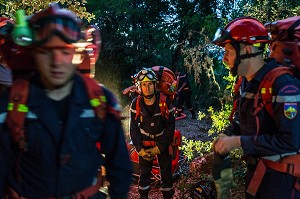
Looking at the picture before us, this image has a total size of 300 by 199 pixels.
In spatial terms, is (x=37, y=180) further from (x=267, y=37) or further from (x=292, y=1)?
(x=292, y=1)

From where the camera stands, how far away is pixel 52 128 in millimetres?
2244

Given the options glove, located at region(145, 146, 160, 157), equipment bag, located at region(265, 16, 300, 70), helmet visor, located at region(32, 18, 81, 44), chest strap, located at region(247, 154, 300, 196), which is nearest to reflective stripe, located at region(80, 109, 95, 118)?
helmet visor, located at region(32, 18, 81, 44)

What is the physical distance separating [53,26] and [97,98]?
0.54 m

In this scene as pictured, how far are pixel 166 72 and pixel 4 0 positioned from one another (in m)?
3.62

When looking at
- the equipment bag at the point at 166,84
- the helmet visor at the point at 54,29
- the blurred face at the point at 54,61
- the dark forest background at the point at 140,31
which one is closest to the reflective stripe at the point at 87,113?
the blurred face at the point at 54,61

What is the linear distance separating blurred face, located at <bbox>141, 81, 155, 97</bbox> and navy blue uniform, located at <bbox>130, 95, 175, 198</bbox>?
0.18 metres

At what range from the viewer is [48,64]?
7.52 ft

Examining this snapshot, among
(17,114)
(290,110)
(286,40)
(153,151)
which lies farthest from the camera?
(153,151)

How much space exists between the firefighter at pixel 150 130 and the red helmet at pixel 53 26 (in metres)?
4.16

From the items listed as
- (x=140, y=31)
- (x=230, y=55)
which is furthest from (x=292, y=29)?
(x=140, y=31)

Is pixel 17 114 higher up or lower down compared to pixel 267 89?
lower down

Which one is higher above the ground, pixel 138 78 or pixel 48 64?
pixel 48 64

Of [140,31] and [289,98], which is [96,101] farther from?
[140,31]

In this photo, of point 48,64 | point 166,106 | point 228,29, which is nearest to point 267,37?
point 228,29
